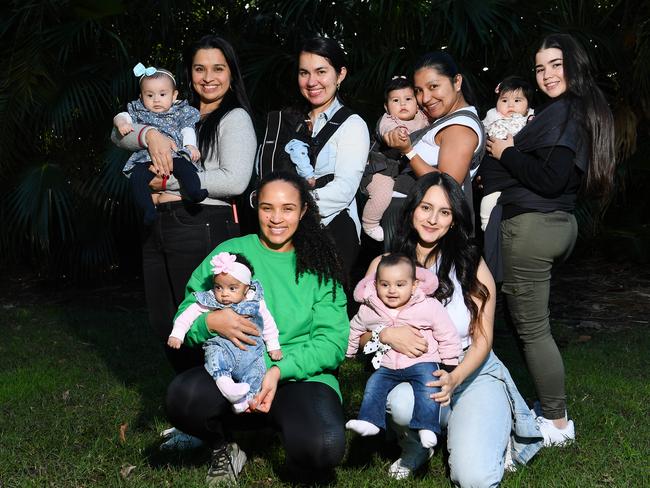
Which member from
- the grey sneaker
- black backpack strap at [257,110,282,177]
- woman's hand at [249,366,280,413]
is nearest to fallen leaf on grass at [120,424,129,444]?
the grey sneaker

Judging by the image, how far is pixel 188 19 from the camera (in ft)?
29.5

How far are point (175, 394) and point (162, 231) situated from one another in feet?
3.01

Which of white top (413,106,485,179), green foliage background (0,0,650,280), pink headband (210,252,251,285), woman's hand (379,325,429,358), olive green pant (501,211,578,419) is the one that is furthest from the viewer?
green foliage background (0,0,650,280)

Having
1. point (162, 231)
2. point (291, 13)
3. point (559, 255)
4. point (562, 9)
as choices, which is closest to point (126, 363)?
point (162, 231)

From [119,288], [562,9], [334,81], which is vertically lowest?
[119,288]

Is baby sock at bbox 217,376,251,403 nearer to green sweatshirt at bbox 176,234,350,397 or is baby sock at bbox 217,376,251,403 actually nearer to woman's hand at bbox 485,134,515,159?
green sweatshirt at bbox 176,234,350,397

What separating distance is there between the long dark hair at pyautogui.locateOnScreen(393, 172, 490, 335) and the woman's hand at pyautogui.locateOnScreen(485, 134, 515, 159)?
0.42 metres

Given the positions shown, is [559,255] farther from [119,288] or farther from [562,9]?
[119,288]

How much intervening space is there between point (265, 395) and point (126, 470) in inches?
38.8

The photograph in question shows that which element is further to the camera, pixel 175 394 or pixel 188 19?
pixel 188 19

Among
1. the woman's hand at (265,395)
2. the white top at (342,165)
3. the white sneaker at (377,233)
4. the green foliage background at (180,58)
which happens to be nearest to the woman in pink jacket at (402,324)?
the woman's hand at (265,395)

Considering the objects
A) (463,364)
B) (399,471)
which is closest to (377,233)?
(463,364)

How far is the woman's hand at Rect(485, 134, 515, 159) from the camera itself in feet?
14.5

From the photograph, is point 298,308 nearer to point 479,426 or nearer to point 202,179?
→ point 202,179
